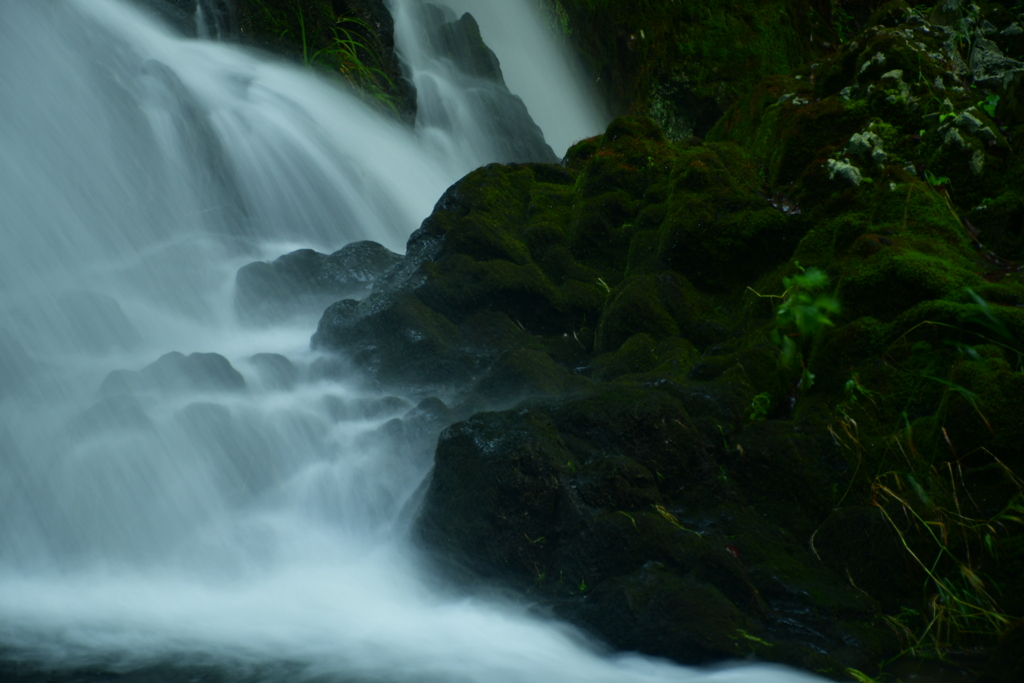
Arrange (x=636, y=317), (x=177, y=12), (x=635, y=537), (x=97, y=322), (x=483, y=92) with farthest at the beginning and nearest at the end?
(x=483, y=92)
(x=177, y=12)
(x=97, y=322)
(x=636, y=317)
(x=635, y=537)

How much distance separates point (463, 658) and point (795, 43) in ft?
46.0

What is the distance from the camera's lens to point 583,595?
290 cm

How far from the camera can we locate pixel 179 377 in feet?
15.1

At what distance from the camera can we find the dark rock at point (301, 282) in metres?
6.07

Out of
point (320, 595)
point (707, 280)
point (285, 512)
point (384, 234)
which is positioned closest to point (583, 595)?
point (320, 595)

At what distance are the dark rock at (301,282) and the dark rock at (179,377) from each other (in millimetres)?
1262

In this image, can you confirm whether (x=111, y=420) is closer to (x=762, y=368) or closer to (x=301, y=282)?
(x=301, y=282)

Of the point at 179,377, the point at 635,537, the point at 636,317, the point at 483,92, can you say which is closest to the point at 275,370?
the point at 179,377

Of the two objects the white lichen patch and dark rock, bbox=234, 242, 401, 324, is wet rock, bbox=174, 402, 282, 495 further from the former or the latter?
the white lichen patch

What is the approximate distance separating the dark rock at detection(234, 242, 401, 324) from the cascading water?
0.75 ft

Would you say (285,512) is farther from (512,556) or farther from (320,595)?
(512,556)

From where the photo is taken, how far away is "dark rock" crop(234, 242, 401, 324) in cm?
607

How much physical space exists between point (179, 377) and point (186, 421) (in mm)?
525

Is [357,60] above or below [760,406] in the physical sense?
above
